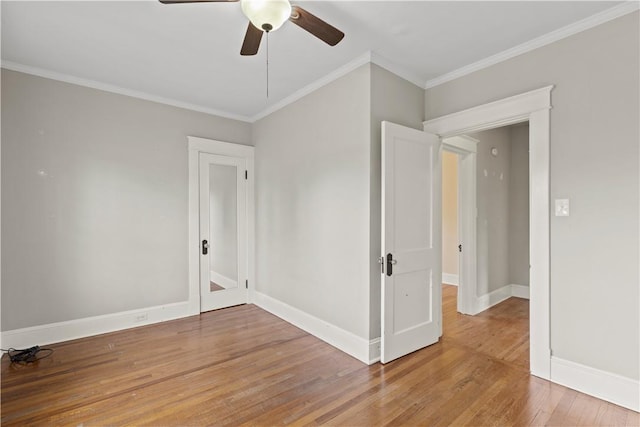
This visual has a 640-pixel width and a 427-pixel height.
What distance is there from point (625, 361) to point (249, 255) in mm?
3993

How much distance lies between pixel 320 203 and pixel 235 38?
5.68ft

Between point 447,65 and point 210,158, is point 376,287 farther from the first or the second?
point 210,158

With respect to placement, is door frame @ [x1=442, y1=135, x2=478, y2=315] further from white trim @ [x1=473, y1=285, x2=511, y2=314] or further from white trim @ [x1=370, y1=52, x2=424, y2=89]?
white trim @ [x1=370, y1=52, x2=424, y2=89]

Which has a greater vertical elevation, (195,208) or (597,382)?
(195,208)

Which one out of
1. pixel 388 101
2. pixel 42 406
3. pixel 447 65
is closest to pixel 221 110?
pixel 388 101

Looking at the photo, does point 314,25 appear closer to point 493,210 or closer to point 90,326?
point 90,326

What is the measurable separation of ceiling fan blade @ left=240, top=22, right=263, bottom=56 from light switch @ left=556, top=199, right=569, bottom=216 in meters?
2.47

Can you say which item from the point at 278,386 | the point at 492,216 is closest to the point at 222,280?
the point at 278,386

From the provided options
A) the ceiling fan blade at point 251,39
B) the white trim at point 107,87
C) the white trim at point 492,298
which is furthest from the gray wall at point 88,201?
the white trim at point 492,298

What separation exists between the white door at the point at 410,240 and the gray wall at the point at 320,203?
20cm

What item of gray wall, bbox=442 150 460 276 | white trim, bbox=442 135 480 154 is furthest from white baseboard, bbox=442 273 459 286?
white trim, bbox=442 135 480 154

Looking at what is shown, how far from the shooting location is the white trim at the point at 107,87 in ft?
9.85

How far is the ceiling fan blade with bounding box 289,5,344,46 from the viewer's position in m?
1.71

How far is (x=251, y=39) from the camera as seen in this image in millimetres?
1889
